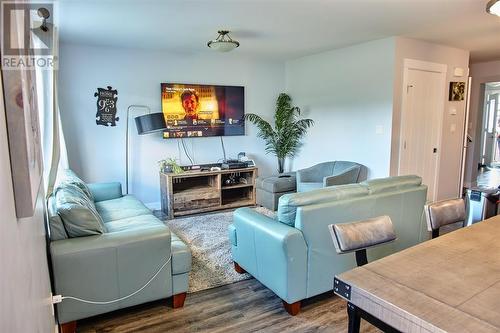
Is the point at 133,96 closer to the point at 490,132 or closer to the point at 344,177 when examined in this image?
the point at 344,177

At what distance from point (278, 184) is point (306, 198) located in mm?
2602

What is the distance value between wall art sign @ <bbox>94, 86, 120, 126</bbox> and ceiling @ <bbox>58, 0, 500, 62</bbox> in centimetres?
65

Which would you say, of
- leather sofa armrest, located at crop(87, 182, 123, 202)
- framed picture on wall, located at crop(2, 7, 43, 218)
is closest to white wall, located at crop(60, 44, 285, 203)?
leather sofa armrest, located at crop(87, 182, 123, 202)

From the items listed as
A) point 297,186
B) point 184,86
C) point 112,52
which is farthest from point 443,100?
point 112,52

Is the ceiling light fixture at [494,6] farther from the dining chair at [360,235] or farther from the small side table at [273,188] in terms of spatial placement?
the small side table at [273,188]

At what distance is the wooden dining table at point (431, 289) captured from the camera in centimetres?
111

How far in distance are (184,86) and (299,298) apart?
3851 mm

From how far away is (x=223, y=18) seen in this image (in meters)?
3.43

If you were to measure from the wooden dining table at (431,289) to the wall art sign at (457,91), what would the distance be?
4113 millimetres

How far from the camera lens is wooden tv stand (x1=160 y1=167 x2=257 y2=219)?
4796 mm

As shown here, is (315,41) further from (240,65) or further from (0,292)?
(0,292)

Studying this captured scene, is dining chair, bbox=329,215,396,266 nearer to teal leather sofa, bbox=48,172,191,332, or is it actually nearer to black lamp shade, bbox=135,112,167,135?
teal leather sofa, bbox=48,172,191,332

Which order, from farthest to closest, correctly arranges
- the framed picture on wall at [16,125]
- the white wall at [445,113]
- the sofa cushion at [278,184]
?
the sofa cushion at [278,184] → the white wall at [445,113] → the framed picture on wall at [16,125]

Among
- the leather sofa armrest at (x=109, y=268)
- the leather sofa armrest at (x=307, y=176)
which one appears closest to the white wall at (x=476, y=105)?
the leather sofa armrest at (x=307, y=176)
